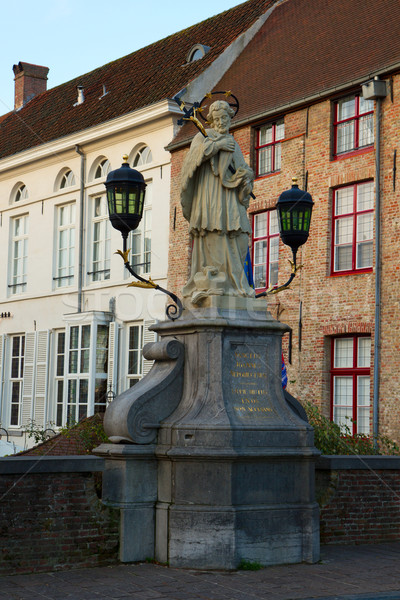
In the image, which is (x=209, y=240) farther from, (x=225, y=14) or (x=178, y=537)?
(x=225, y=14)

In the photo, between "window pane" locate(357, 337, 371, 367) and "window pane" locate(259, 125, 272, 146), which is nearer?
"window pane" locate(357, 337, 371, 367)

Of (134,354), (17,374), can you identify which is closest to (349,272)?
(134,354)

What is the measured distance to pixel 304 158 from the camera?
2159 centimetres

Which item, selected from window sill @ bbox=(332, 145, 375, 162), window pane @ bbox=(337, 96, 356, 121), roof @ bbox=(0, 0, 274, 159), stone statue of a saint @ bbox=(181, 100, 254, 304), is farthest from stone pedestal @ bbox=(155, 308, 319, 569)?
roof @ bbox=(0, 0, 274, 159)

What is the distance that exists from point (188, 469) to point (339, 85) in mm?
13354

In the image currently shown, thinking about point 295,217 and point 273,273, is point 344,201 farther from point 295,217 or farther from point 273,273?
point 295,217

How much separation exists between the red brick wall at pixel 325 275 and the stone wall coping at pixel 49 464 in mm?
10574

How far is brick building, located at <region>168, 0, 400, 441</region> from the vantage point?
19281 millimetres

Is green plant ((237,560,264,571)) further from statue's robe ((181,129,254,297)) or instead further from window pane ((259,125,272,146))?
window pane ((259,125,272,146))

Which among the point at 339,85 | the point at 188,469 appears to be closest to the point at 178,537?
the point at 188,469

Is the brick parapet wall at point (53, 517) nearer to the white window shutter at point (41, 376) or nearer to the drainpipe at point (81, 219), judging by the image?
the drainpipe at point (81, 219)

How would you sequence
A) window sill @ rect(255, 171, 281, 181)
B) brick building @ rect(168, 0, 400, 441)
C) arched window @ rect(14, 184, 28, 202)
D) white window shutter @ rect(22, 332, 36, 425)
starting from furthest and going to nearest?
1. arched window @ rect(14, 184, 28, 202)
2. white window shutter @ rect(22, 332, 36, 425)
3. window sill @ rect(255, 171, 281, 181)
4. brick building @ rect(168, 0, 400, 441)

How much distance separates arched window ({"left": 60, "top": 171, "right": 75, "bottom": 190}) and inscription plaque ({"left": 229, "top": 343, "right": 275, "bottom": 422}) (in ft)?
67.5

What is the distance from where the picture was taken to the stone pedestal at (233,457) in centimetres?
894
